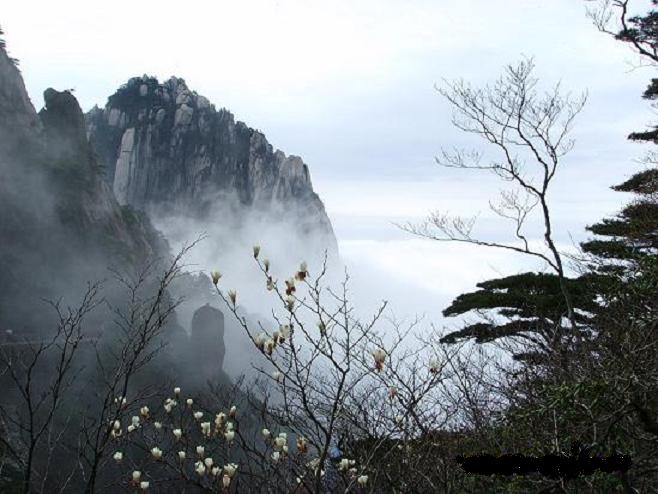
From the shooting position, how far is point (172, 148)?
4003 inches

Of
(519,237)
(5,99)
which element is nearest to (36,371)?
(5,99)

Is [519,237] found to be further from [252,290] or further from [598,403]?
[252,290]

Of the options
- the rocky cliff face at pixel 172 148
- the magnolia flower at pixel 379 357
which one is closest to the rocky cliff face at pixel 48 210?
the magnolia flower at pixel 379 357

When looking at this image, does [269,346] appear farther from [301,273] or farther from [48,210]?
[48,210]

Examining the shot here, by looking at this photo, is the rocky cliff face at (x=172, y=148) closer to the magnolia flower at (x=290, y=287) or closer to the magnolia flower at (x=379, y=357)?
the magnolia flower at (x=290, y=287)

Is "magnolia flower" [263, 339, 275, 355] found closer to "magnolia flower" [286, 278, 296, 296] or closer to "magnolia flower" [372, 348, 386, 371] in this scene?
"magnolia flower" [286, 278, 296, 296]

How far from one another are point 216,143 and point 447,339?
9809cm

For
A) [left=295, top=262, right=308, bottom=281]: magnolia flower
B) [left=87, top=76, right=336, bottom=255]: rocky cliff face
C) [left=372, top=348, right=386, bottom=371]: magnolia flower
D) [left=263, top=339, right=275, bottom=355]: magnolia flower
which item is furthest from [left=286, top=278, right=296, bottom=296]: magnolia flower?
[left=87, top=76, right=336, bottom=255]: rocky cliff face

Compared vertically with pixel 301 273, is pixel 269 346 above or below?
below

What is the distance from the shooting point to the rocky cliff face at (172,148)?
9994cm

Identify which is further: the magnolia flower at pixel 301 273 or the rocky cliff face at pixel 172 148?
the rocky cliff face at pixel 172 148

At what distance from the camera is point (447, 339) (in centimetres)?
1405

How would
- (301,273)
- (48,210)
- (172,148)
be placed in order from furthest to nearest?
(172,148) < (48,210) < (301,273)

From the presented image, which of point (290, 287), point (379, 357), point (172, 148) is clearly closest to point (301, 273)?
point (290, 287)
